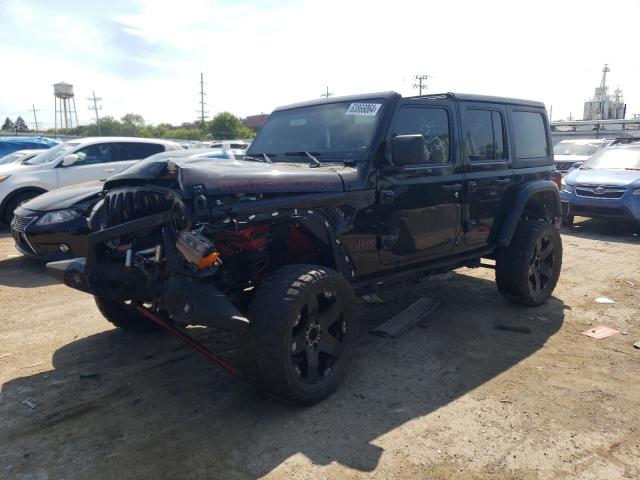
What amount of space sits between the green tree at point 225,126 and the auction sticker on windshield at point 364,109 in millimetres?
58860

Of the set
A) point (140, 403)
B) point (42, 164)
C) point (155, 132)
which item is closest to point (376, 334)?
point (140, 403)

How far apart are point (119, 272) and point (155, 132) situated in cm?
7099

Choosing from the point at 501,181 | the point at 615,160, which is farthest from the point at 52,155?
the point at 615,160

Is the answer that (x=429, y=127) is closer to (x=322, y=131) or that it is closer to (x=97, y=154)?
(x=322, y=131)

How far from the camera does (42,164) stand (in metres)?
9.22

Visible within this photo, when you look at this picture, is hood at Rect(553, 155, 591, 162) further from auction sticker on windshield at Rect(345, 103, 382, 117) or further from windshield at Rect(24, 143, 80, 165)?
windshield at Rect(24, 143, 80, 165)

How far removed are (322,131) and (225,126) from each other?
6260 cm

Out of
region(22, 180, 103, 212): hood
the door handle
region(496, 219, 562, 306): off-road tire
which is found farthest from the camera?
region(22, 180, 103, 212): hood

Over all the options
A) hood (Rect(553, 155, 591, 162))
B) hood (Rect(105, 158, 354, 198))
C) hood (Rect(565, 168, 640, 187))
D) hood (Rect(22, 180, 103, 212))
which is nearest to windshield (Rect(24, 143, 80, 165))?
hood (Rect(22, 180, 103, 212))

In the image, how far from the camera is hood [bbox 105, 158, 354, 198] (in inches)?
120

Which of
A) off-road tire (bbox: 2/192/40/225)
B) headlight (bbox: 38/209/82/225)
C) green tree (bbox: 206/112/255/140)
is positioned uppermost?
green tree (bbox: 206/112/255/140)

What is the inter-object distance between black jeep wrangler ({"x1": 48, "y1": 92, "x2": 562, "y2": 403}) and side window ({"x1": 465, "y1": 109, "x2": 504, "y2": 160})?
0.06ft

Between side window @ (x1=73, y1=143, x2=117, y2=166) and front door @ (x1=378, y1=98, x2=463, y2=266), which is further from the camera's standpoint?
side window @ (x1=73, y1=143, x2=117, y2=166)

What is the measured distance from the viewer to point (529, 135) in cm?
546
